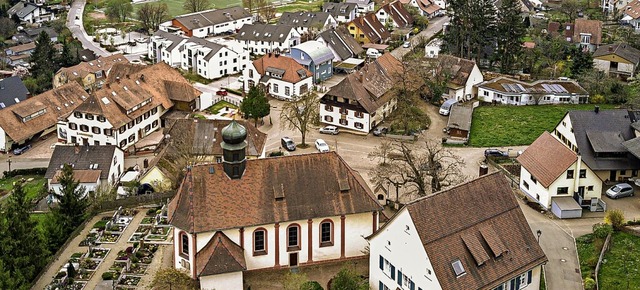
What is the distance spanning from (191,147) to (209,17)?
72.1 meters

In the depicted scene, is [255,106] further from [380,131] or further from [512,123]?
[512,123]

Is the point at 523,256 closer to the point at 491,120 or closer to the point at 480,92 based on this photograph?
the point at 491,120

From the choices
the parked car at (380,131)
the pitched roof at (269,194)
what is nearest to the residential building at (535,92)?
the parked car at (380,131)

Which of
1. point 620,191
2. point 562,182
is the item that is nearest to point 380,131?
point 562,182

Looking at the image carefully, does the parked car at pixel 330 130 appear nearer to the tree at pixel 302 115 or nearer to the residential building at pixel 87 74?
the tree at pixel 302 115

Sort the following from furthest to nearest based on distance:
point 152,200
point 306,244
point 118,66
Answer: point 118,66 → point 152,200 → point 306,244

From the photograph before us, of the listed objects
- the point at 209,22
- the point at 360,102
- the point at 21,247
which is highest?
the point at 360,102

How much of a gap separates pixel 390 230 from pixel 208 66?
67457mm

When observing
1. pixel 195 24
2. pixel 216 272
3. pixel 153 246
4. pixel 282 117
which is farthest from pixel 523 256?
pixel 195 24

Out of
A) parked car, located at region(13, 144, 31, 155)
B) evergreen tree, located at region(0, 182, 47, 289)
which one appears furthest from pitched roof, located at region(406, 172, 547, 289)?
parked car, located at region(13, 144, 31, 155)

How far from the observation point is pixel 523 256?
45.5 metres

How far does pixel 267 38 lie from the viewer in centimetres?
12169

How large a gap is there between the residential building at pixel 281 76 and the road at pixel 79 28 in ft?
130

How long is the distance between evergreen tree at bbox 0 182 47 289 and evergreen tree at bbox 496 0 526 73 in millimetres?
67368
